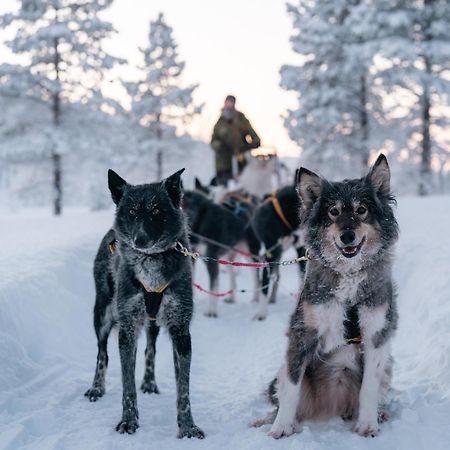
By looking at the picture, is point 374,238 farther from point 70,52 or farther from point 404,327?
point 70,52

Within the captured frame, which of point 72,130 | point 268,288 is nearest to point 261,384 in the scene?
point 268,288

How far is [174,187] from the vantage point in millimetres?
4539

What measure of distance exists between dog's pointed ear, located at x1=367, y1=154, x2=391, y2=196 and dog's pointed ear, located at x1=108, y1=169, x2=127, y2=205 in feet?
6.83

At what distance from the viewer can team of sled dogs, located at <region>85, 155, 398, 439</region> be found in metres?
3.95

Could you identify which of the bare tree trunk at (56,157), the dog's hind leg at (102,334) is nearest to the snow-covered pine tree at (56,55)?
the bare tree trunk at (56,157)

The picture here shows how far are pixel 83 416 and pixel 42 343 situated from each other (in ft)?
5.32

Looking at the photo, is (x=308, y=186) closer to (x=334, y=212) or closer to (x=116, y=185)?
(x=334, y=212)

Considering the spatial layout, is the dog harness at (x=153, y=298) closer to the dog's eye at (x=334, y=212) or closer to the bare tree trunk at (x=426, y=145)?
the dog's eye at (x=334, y=212)

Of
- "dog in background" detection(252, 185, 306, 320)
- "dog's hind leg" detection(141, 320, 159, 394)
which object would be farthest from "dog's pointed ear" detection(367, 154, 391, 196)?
"dog in background" detection(252, 185, 306, 320)

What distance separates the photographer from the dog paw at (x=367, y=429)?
13.1 ft

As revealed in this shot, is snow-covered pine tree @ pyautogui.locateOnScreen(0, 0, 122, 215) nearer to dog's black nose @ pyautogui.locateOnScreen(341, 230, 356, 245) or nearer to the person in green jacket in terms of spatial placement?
the person in green jacket

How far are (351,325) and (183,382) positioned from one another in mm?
1482

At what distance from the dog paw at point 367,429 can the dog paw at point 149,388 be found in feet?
6.98

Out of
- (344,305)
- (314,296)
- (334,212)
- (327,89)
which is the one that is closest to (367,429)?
(344,305)
